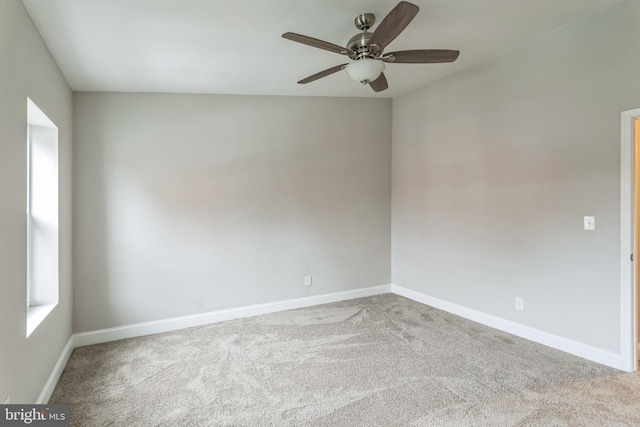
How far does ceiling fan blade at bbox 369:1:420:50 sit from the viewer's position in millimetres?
1770

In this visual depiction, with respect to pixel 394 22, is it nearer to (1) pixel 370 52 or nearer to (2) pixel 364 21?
(1) pixel 370 52

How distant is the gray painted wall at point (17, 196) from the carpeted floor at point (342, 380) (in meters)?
0.41

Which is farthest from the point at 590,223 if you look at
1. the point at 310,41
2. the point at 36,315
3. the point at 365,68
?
the point at 36,315

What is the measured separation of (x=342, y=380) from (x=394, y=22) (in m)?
2.40

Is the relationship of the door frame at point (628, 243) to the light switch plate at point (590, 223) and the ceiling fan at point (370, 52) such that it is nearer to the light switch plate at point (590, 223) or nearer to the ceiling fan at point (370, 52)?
the light switch plate at point (590, 223)

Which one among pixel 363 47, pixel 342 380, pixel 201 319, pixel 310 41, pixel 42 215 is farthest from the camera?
pixel 201 319

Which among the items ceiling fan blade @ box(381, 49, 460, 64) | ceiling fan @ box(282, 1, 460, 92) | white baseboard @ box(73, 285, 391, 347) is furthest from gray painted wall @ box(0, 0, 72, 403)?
ceiling fan blade @ box(381, 49, 460, 64)

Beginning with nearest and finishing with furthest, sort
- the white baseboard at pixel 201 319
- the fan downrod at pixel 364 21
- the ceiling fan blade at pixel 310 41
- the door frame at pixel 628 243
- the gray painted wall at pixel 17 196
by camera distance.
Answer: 1. the gray painted wall at pixel 17 196
2. the ceiling fan blade at pixel 310 41
3. the fan downrod at pixel 364 21
4. the door frame at pixel 628 243
5. the white baseboard at pixel 201 319

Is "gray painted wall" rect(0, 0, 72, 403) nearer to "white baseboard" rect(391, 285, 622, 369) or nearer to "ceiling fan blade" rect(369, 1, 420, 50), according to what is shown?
"ceiling fan blade" rect(369, 1, 420, 50)

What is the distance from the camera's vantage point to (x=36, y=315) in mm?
2418

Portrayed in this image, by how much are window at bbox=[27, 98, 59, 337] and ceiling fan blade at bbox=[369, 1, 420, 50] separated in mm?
2481

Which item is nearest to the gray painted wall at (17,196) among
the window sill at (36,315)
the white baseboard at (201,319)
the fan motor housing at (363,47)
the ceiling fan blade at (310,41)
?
the window sill at (36,315)

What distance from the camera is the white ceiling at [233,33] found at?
225 cm

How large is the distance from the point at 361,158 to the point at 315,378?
2.96 m
